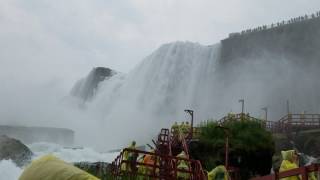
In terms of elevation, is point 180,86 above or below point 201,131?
above

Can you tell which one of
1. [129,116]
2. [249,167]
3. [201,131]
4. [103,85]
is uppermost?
[103,85]

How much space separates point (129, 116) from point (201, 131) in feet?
103

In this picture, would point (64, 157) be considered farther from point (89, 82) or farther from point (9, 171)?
point (89, 82)

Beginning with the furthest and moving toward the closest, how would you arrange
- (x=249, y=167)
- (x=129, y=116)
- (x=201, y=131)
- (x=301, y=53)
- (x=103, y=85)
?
1. (x=103, y=85)
2. (x=129, y=116)
3. (x=301, y=53)
4. (x=201, y=131)
5. (x=249, y=167)

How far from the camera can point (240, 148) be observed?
2448cm

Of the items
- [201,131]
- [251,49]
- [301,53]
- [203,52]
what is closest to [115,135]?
[203,52]

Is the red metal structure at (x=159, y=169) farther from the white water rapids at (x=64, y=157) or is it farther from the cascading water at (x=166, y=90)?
the cascading water at (x=166, y=90)

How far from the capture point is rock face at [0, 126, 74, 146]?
5781 centimetres

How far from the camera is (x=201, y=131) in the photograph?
86.5ft

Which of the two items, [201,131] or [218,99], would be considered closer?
[201,131]

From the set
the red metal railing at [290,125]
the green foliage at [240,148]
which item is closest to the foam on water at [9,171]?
the green foliage at [240,148]

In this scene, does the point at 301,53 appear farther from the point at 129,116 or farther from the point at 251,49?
the point at 129,116

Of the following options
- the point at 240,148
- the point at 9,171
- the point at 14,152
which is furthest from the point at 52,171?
the point at 14,152

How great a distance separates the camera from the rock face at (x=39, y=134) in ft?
190
